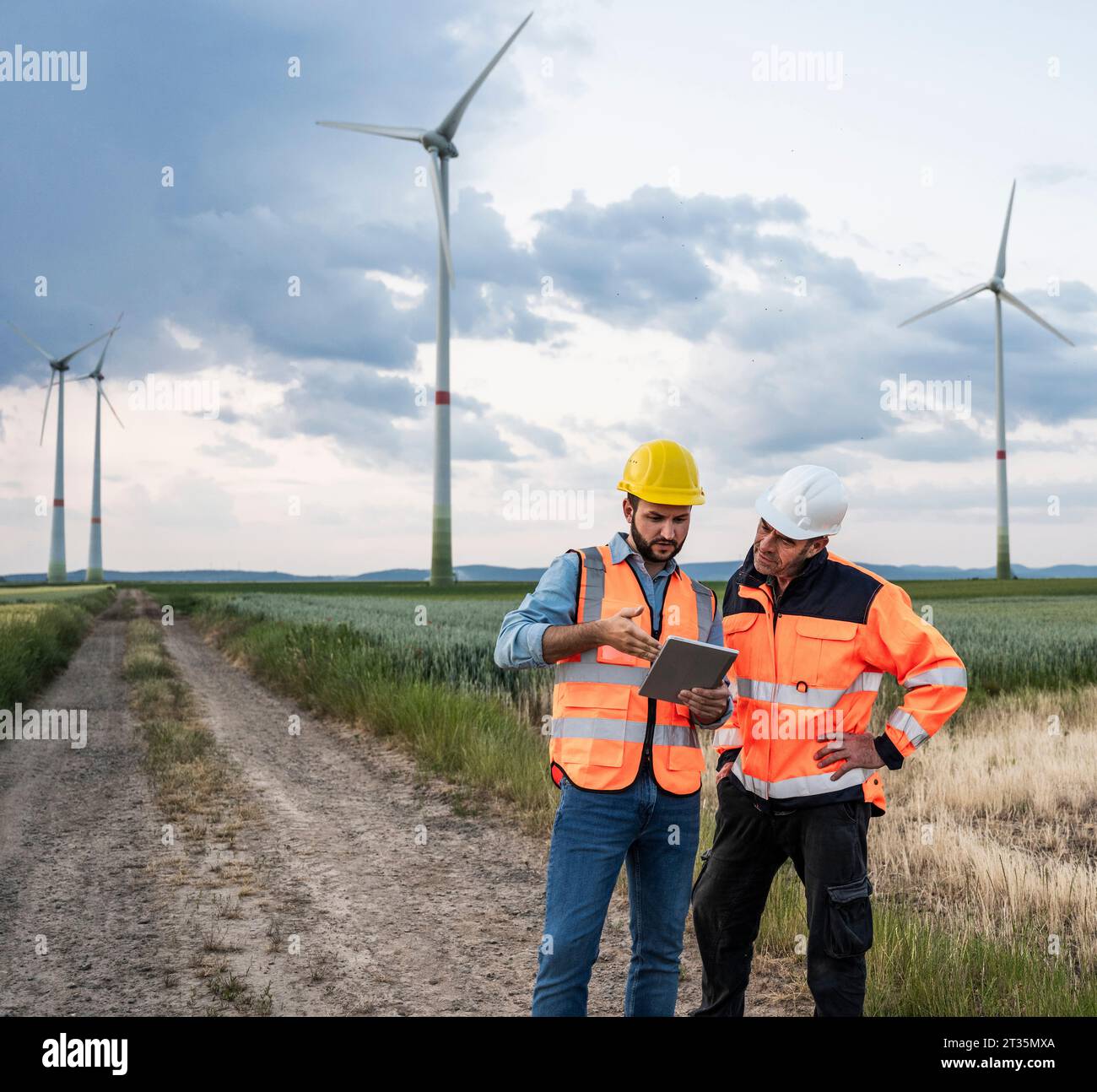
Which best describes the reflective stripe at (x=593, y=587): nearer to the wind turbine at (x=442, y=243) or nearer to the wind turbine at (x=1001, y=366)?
the wind turbine at (x=442, y=243)

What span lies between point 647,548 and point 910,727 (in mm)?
1193

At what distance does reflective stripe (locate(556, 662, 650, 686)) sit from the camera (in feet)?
11.2

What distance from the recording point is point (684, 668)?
3.25 metres

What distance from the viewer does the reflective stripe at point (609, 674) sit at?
342 centimetres

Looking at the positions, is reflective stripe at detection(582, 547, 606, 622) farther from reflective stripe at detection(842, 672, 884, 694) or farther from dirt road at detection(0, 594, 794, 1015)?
dirt road at detection(0, 594, 794, 1015)

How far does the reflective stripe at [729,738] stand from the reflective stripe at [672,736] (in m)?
0.43

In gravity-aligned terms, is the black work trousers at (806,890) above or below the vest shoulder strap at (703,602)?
below

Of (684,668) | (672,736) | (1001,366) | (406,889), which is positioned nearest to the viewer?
(684,668)

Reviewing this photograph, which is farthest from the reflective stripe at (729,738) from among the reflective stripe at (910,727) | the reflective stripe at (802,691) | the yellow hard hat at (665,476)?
the yellow hard hat at (665,476)

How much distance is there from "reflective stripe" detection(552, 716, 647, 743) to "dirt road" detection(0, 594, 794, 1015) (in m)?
2.22

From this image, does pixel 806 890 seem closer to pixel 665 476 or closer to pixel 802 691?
pixel 802 691

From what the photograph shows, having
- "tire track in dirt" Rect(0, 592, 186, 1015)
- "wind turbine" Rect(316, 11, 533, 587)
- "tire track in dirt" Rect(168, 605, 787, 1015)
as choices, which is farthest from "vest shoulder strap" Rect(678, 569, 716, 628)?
"wind turbine" Rect(316, 11, 533, 587)

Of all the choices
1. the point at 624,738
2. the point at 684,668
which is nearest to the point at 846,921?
the point at 624,738
